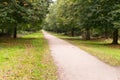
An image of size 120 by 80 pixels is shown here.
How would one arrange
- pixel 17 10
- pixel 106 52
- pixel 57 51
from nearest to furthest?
pixel 57 51 < pixel 106 52 < pixel 17 10

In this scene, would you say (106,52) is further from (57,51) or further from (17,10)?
(17,10)

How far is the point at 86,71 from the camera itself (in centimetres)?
1030

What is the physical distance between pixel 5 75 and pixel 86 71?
130 inches

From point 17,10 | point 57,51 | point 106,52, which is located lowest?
point 106,52

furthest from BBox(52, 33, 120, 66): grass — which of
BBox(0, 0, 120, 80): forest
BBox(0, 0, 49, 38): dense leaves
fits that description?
BBox(0, 0, 49, 38): dense leaves

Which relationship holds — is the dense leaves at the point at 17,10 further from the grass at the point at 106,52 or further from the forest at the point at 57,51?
the grass at the point at 106,52

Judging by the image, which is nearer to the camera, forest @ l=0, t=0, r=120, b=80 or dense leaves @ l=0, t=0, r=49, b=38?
forest @ l=0, t=0, r=120, b=80

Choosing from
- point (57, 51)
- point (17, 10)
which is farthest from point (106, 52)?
point (17, 10)

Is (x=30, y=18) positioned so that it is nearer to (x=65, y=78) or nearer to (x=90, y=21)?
(x=90, y=21)

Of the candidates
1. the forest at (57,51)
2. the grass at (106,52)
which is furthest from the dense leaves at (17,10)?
the grass at (106,52)

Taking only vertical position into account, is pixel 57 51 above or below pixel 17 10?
below

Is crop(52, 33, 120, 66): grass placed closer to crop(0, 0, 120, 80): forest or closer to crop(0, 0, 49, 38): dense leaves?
crop(0, 0, 120, 80): forest

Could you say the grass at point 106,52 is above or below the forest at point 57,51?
below

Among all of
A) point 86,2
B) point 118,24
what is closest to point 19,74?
point 118,24
